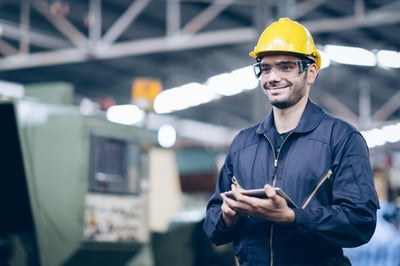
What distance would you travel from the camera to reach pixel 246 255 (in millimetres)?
2740

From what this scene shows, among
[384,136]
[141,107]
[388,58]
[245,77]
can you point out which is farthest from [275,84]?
[384,136]

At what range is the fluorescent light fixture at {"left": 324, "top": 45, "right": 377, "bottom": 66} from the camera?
13562 millimetres

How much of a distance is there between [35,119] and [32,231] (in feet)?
3.01

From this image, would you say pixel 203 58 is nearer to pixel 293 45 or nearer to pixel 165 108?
pixel 165 108

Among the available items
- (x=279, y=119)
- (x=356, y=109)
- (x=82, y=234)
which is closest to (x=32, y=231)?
(x=82, y=234)

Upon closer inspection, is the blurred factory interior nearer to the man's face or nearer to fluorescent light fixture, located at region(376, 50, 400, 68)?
fluorescent light fixture, located at region(376, 50, 400, 68)

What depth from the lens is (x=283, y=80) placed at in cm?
279

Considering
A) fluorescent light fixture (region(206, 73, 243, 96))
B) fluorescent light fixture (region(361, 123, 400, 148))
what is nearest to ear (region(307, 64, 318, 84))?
fluorescent light fixture (region(206, 73, 243, 96))

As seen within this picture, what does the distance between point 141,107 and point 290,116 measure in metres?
4.51

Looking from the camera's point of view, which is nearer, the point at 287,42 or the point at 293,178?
the point at 293,178

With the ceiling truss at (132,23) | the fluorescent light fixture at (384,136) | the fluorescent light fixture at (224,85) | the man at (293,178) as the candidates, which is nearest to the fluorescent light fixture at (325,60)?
the ceiling truss at (132,23)

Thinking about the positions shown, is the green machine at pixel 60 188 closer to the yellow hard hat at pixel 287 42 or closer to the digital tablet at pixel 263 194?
the yellow hard hat at pixel 287 42

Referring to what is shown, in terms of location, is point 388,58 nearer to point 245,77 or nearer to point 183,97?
point 245,77

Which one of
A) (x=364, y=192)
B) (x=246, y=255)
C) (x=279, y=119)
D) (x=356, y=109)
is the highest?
(x=356, y=109)
